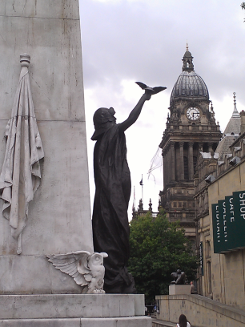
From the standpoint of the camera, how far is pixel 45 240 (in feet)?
21.3

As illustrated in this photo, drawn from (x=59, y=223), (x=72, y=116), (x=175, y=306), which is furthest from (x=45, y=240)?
(x=175, y=306)

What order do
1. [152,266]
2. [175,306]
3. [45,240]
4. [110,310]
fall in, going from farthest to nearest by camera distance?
[152,266]
[175,306]
[45,240]
[110,310]

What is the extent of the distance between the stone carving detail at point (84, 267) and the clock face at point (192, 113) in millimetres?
96285

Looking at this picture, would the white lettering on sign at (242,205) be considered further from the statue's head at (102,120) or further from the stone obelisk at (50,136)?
the stone obelisk at (50,136)

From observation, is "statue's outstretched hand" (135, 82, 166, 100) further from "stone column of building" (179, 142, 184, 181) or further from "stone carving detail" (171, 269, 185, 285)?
"stone column of building" (179, 142, 184, 181)

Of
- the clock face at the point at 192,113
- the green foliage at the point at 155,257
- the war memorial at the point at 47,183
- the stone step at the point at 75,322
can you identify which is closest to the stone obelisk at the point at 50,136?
the war memorial at the point at 47,183

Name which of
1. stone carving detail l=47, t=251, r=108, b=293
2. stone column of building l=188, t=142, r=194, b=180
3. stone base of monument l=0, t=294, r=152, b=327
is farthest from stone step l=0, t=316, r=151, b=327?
stone column of building l=188, t=142, r=194, b=180

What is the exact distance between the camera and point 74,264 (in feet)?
20.9

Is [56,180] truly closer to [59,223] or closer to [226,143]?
[59,223]

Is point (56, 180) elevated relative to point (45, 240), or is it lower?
elevated

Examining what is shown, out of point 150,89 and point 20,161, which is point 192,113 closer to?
point 150,89

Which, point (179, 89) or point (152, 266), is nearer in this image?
point (152, 266)

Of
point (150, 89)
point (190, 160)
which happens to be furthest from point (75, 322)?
point (190, 160)

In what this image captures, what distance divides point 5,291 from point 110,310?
4.22 feet
